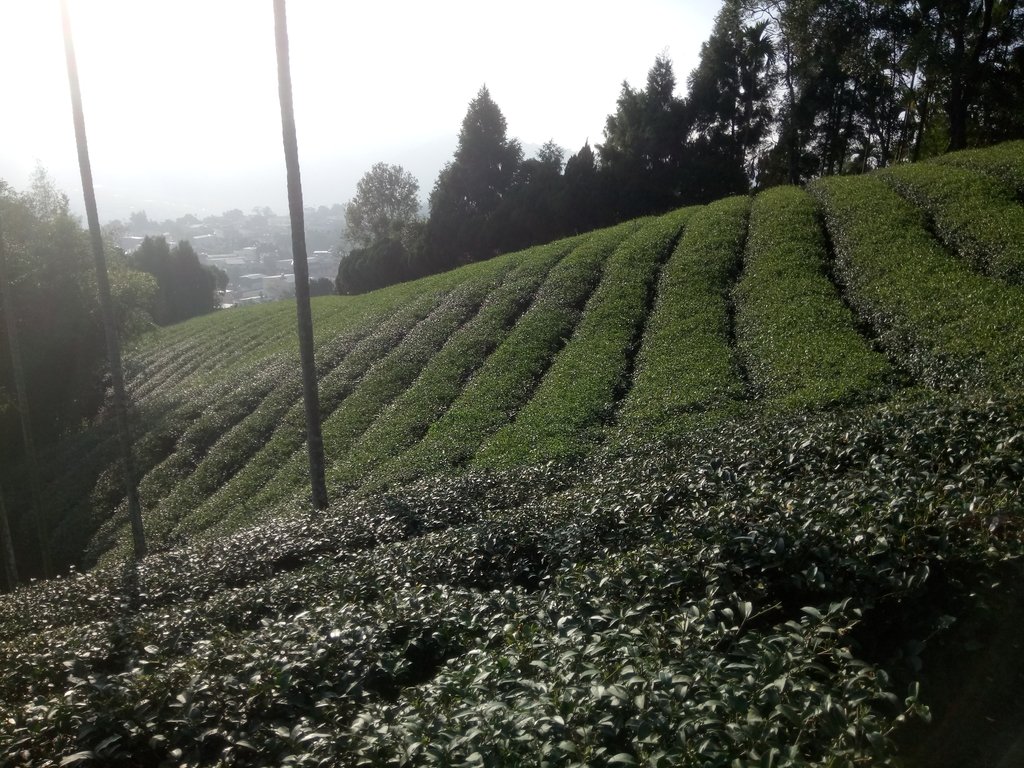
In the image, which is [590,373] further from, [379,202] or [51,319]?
[379,202]

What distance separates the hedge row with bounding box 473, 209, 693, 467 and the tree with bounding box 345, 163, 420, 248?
1588 inches

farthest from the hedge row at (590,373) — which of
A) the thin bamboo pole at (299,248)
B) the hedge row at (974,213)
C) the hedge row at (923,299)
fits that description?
the hedge row at (974,213)

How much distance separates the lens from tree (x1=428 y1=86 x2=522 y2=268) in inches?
1991

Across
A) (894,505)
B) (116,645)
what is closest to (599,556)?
(894,505)

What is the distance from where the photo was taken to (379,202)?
67062mm

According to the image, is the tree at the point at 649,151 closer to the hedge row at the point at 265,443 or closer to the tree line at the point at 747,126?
the tree line at the point at 747,126

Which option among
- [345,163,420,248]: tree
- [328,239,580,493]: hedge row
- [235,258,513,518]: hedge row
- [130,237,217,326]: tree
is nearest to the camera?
[328,239,580,493]: hedge row

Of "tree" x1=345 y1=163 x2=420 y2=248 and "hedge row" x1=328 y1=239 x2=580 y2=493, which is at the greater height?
"tree" x1=345 y1=163 x2=420 y2=248

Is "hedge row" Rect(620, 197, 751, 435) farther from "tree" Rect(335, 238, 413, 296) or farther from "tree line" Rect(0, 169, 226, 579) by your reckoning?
"tree" Rect(335, 238, 413, 296)

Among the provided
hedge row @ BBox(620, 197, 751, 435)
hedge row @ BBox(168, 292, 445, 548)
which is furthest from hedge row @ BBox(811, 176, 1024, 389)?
hedge row @ BBox(168, 292, 445, 548)

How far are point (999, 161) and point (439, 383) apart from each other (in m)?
18.4

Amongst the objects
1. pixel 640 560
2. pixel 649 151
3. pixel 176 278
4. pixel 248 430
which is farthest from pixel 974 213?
pixel 176 278

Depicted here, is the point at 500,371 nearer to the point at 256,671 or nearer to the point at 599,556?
the point at 599,556

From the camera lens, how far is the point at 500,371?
2345 centimetres
